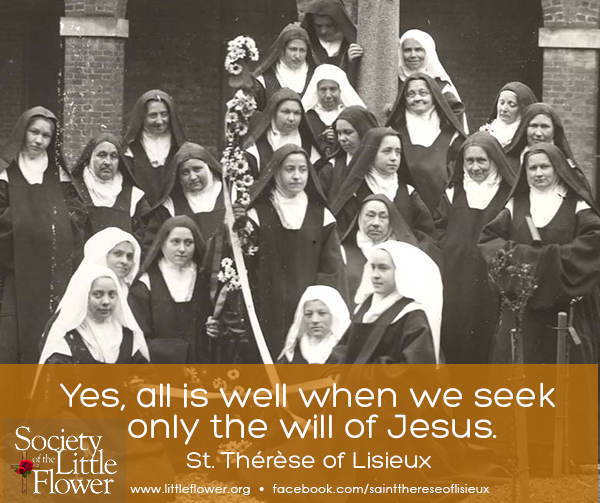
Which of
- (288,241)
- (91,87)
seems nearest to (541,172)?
(288,241)

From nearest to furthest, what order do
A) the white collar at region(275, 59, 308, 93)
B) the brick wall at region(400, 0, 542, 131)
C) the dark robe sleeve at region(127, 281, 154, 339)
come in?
the dark robe sleeve at region(127, 281, 154, 339) < the white collar at region(275, 59, 308, 93) < the brick wall at region(400, 0, 542, 131)

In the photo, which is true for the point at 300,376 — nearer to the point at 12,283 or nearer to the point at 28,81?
the point at 12,283

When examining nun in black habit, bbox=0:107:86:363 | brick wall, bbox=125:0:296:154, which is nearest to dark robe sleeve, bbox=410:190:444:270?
nun in black habit, bbox=0:107:86:363

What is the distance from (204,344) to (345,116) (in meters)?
1.80

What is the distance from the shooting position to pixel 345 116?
9.23 metres

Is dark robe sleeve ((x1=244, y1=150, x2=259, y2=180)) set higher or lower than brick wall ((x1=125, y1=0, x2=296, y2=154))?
lower

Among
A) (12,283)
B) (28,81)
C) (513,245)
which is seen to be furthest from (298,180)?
(28,81)

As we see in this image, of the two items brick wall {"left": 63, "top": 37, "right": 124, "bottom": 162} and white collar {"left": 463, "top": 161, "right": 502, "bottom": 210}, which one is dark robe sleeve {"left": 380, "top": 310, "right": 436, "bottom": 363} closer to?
white collar {"left": 463, "top": 161, "right": 502, "bottom": 210}

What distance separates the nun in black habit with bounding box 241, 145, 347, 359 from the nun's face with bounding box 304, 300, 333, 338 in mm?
490

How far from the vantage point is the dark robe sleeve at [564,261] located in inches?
337

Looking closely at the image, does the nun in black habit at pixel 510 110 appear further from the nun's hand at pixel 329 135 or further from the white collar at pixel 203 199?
the white collar at pixel 203 199

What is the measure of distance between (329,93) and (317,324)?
2328 millimetres

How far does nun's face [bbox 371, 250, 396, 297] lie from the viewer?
773 centimetres

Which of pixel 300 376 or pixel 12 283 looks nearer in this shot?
pixel 300 376
